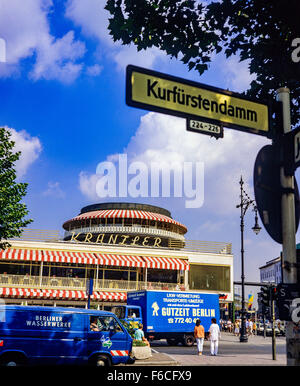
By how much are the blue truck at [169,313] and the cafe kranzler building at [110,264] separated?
8.89 metres

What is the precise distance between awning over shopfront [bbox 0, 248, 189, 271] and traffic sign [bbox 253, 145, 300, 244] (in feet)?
120

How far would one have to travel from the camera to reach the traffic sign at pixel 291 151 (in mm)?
3365

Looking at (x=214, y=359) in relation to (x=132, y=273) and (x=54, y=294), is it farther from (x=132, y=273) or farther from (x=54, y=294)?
(x=132, y=273)

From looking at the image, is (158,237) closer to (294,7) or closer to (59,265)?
(59,265)

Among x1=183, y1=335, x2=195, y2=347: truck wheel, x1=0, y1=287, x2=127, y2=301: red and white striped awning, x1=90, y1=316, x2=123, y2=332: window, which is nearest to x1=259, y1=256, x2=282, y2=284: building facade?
x1=0, y1=287, x2=127, y2=301: red and white striped awning

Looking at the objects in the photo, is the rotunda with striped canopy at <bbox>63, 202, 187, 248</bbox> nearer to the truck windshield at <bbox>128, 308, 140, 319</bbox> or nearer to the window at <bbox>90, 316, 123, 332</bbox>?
the truck windshield at <bbox>128, 308, 140, 319</bbox>

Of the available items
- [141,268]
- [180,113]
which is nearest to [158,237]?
→ [141,268]

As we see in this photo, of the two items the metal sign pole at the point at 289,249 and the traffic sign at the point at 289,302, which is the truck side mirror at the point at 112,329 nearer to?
the metal sign pole at the point at 289,249

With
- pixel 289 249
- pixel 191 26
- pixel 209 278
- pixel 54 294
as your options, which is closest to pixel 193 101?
pixel 289 249

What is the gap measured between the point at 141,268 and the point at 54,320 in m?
31.9

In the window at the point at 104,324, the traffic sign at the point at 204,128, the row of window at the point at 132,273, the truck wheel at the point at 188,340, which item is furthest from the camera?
the row of window at the point at 132,273

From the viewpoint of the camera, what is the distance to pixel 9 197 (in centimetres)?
2414

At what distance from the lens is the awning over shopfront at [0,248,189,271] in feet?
126

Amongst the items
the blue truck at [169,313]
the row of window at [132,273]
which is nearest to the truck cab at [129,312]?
the blue truck at [169,313]
